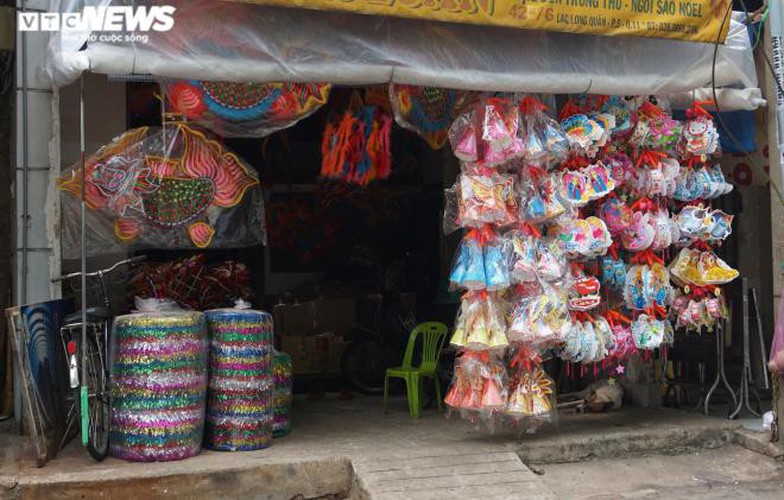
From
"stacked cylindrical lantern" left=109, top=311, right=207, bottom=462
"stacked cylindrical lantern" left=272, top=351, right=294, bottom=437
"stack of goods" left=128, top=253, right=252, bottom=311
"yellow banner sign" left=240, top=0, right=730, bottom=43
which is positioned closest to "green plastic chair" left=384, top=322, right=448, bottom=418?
"stacked cylindrical lantern" left=272, top=351, right=294, bottom=437

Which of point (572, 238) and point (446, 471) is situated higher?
point (572, 238)

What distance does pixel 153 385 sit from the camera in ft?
17.4

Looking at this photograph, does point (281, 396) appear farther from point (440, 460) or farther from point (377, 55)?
point (377, 55)

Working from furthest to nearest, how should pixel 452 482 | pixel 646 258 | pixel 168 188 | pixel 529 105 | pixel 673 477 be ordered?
pixel 646 258 → pixel 168 188 → pixel 529 105 → pixel 673 477 → pixel 452 482

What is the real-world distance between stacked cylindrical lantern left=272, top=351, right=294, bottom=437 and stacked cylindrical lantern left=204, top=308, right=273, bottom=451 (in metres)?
0.44

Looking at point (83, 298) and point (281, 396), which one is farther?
point (281, 396)

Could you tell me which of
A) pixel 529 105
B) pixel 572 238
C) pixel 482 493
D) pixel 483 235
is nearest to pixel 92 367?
pixel 482 493

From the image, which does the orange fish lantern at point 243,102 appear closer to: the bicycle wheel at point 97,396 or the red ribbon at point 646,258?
the bicycle wheel at point 97,396

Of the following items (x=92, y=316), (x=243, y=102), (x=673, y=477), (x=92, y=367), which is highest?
(x=243, y=102)

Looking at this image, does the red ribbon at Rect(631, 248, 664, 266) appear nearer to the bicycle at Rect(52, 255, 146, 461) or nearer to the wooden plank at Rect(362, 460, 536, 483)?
the wooden plank at Rect(362, 460, 536, 483)

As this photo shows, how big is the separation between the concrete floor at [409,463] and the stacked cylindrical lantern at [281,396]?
0.40ft

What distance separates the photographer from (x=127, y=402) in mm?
5363

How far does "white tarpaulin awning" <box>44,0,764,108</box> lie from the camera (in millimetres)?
5027

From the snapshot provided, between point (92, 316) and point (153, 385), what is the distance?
2.23ft
